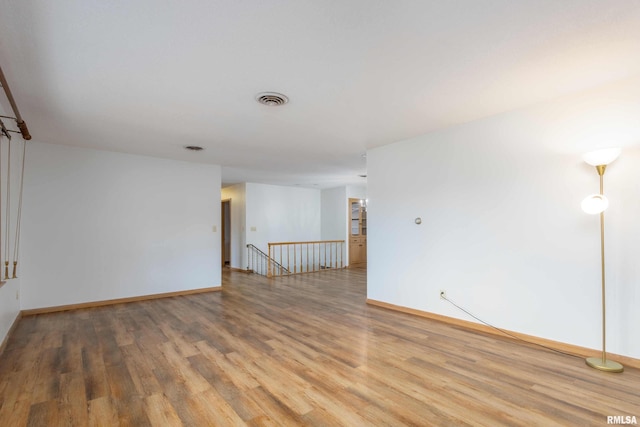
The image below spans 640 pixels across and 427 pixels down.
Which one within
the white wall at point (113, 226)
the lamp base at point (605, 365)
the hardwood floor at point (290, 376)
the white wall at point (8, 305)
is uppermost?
the white wall at point (113, 226)

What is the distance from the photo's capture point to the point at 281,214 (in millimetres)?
8836

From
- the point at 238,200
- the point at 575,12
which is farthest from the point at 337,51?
the point at 238,200

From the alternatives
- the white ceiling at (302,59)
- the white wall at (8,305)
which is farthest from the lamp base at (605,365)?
the white wall at (8,305)

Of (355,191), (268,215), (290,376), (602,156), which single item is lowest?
(290,376)

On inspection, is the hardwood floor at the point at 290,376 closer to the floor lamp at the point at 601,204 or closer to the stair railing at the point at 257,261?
the floor lamp at the point at 601,204

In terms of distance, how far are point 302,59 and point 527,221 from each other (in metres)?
2.69

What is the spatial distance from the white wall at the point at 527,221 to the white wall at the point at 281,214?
4753 millimetres

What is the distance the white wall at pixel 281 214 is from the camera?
326 inches

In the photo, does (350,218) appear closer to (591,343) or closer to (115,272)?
(115,272)

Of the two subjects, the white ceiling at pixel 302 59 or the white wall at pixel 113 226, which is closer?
the white ceiling at pixel 302 59

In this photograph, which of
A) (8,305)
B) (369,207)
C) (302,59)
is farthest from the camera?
(369,207)

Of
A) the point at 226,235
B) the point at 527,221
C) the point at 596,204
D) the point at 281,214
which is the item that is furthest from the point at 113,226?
the point at 596,204

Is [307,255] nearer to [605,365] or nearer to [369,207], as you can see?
[369,207]

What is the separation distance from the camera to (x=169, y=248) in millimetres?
5355
